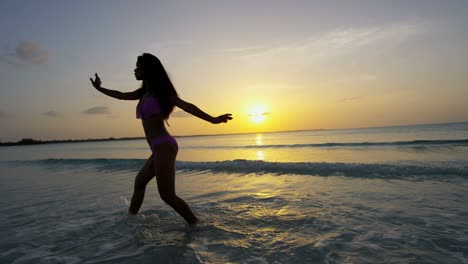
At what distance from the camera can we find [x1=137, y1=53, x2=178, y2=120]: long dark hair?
379 centimetres

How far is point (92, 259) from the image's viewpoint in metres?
3.35

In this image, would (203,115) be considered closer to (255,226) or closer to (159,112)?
(159,112)

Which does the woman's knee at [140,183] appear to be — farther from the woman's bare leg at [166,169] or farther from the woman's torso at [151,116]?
the woman's torso at [151,116]

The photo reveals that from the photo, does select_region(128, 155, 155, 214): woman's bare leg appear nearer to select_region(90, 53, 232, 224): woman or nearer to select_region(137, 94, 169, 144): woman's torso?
select_region(90, 53, 232, 224): woman

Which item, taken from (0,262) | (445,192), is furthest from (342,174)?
(0,262)

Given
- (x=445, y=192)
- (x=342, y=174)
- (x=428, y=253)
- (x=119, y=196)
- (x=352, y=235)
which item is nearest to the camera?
(x=428, y=253)

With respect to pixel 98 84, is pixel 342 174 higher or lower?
lower

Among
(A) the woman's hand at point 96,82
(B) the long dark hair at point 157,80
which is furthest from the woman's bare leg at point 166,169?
(A) the woman's hand at point 96,82

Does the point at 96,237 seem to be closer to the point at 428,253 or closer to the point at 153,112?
the point at 153,112

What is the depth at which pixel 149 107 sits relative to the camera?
154 inches

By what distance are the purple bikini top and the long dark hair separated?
2.1 inches

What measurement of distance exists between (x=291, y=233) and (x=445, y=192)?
4.60m

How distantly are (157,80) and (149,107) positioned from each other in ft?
1.26

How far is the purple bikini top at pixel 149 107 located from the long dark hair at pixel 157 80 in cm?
5
